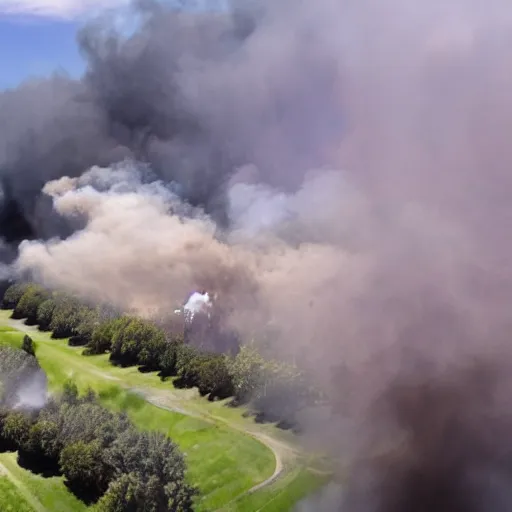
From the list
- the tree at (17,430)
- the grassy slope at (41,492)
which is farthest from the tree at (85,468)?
the tree at (17,430)

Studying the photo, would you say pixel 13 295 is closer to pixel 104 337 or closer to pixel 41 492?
pixel 104 337

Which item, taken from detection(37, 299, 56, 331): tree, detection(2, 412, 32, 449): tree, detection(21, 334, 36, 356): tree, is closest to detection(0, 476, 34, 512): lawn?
detection(2, 412, 32, 449): tree

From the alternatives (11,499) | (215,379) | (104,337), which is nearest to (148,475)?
(11,499)

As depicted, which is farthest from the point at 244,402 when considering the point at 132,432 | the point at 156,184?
the point at 156,184

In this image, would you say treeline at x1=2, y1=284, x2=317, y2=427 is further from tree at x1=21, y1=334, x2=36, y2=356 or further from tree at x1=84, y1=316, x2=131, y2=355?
tree at x1=21, y1=334, x2=36, y2=356

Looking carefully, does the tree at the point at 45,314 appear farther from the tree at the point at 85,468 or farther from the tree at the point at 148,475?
the tree at the point at 148,475

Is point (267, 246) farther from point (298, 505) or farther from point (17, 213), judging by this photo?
point (17, 213)
